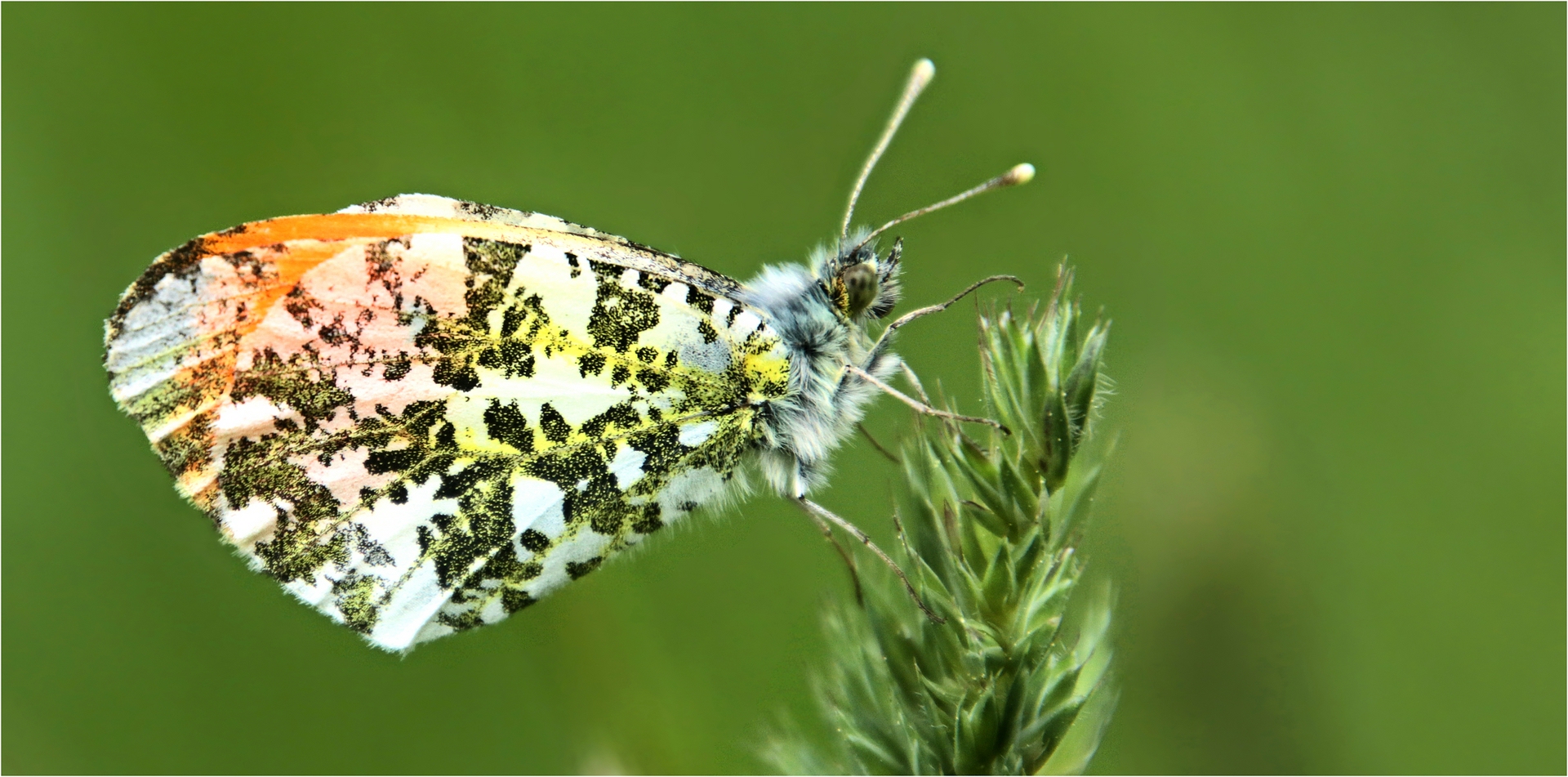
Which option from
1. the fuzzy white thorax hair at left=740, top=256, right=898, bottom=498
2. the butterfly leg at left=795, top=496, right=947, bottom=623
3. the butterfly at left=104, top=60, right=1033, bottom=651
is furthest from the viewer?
the fuzzy white thorax hair at left=740, top=256, right=898, bottom=498

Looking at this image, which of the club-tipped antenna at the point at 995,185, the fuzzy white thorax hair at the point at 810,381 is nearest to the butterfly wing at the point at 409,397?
the fuzzy white thorax hair at the point at 810,381

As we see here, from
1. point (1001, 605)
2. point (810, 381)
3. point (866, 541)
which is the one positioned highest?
point (810, 381)

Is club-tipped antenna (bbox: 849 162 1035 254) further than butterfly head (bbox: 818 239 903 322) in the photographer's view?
No

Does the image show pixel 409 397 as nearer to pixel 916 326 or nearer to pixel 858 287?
pixel 858 287

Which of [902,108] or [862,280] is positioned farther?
[902,108]

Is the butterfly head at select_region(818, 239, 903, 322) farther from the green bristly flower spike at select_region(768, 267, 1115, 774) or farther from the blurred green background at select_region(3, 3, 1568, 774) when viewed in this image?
the green bristly flower spike at select_region(768, 267, 1115, 774)

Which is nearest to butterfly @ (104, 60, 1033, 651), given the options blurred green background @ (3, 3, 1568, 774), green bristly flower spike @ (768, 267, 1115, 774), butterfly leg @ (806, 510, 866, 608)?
butterfly leg @ (806, 510, 866, 608)

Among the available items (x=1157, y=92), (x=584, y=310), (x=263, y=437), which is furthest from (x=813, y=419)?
(x=1157, y=92)

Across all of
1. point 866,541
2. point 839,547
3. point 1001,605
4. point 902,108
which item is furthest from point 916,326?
point 1001,605
